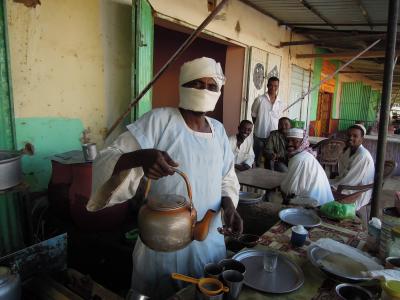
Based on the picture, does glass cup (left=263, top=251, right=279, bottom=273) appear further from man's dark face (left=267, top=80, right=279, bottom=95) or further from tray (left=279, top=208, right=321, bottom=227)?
man's dark face (left=267, top=80, right=279, bottom=95)

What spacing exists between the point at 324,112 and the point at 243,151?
9211 mm

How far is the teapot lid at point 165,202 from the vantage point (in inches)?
46.6

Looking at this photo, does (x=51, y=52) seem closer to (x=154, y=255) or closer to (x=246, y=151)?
(x=154, y=255)

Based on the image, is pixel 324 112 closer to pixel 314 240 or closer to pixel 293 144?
pixel 293 144

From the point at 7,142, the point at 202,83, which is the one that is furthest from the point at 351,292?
the point at 7,142

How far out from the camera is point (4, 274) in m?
1.68

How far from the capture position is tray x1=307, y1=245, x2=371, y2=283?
1.40 metres

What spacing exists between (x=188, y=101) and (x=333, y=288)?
1122 mm

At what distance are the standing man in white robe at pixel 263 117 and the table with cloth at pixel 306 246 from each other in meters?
3.68

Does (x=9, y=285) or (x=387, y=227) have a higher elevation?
(x=387, y=227)

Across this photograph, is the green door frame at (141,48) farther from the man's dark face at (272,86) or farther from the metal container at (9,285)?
the man's dark face at (272,86)

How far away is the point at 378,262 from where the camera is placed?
158cm

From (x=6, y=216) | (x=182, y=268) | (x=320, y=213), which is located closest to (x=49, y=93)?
(x=6, y=216)

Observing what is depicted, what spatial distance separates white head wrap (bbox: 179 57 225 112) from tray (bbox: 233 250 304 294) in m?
0.82
